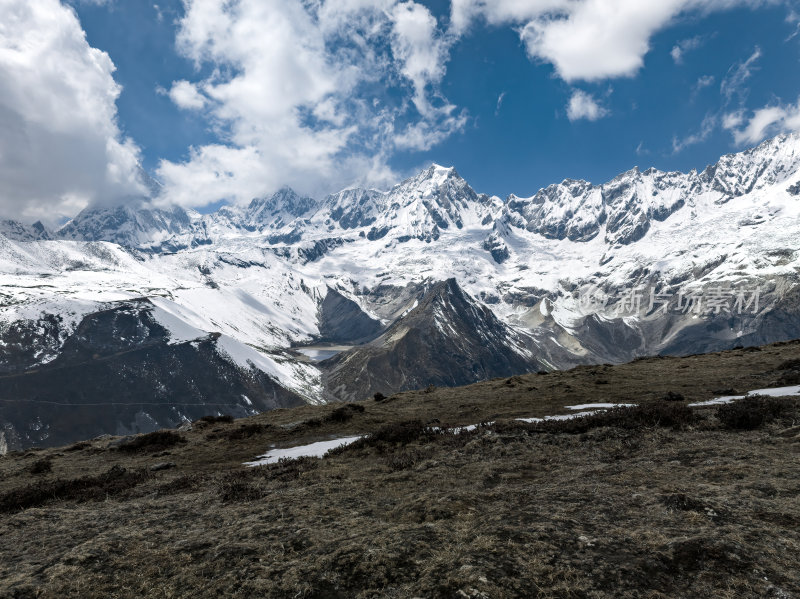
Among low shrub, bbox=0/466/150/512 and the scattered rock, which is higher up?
low shrub, bbox=0/466/150/512

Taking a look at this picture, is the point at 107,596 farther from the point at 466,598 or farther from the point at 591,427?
the point at 591,427

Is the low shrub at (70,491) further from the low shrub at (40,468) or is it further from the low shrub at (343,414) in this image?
the low shrub at (343,414)

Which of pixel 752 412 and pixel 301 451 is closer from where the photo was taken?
pixel 752 412

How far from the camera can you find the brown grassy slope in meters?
6.87

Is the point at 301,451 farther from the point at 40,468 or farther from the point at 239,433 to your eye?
the point at 40,468

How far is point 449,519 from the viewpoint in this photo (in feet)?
31.4

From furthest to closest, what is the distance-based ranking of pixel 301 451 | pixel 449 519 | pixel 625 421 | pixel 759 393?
1. pixel 759 393
2. pixel 301 451
3. pixel 625 421
4. pixel 449 519

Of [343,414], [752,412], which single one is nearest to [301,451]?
[343,414]

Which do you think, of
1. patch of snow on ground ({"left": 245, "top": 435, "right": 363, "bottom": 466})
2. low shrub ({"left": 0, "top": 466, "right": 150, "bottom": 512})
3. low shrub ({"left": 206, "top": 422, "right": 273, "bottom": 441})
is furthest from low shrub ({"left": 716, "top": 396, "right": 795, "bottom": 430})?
low shrub ({"left": 206, "top": 422, "right": 273, "bottom": 441})

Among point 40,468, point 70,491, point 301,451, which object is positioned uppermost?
point 40,468

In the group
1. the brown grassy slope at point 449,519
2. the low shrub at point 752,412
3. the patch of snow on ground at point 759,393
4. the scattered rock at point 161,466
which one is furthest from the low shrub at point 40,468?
the patch of snow on ground at point 759,393

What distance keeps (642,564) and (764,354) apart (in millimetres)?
44101

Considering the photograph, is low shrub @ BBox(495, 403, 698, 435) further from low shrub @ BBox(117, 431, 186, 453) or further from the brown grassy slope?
low shrub @ BBox(117, 431, 186, 453)

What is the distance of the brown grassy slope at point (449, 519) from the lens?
6867mm
